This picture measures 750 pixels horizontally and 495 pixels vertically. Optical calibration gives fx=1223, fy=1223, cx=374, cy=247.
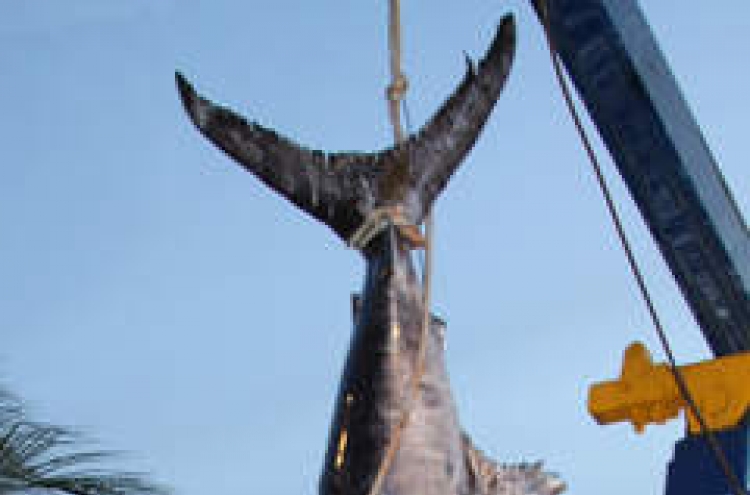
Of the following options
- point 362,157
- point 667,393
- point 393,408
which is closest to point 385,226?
point 362,157

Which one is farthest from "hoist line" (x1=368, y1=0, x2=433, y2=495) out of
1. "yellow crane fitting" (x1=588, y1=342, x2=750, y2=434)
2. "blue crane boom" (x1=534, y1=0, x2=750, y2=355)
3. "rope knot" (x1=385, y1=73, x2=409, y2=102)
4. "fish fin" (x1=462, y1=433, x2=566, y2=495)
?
"yellow crane fitting" (x1=588, y1=342, x2=750, y2=434)

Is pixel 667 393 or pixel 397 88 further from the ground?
pixel 397 88

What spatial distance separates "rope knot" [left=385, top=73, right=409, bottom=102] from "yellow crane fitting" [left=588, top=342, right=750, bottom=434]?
184cm

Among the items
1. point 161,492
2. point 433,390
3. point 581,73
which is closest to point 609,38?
point 581,73

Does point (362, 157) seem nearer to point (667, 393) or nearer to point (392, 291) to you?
point (392, 291)

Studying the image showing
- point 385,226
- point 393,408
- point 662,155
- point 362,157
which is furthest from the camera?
point 662,155

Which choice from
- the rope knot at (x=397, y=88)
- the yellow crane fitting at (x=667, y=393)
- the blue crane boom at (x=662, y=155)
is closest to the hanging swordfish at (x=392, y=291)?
the rope knot at (x=397, y=88)

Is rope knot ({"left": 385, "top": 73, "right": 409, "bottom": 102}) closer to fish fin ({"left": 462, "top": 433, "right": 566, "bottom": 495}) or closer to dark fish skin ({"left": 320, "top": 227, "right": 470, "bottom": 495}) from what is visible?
dark fish skin ({"left": 320, "top": 227, "right": 470, "bottom": 495})

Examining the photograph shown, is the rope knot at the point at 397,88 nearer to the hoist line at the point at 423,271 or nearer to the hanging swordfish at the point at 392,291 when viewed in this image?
the hoist line at the point at 423,271

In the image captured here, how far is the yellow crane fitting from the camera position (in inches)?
187

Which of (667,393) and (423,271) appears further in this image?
(667,393)

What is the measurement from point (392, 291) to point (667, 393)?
1.77m

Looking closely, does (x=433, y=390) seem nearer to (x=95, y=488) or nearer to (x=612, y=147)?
(x=95, y=488)

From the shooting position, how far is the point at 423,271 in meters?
3.49
